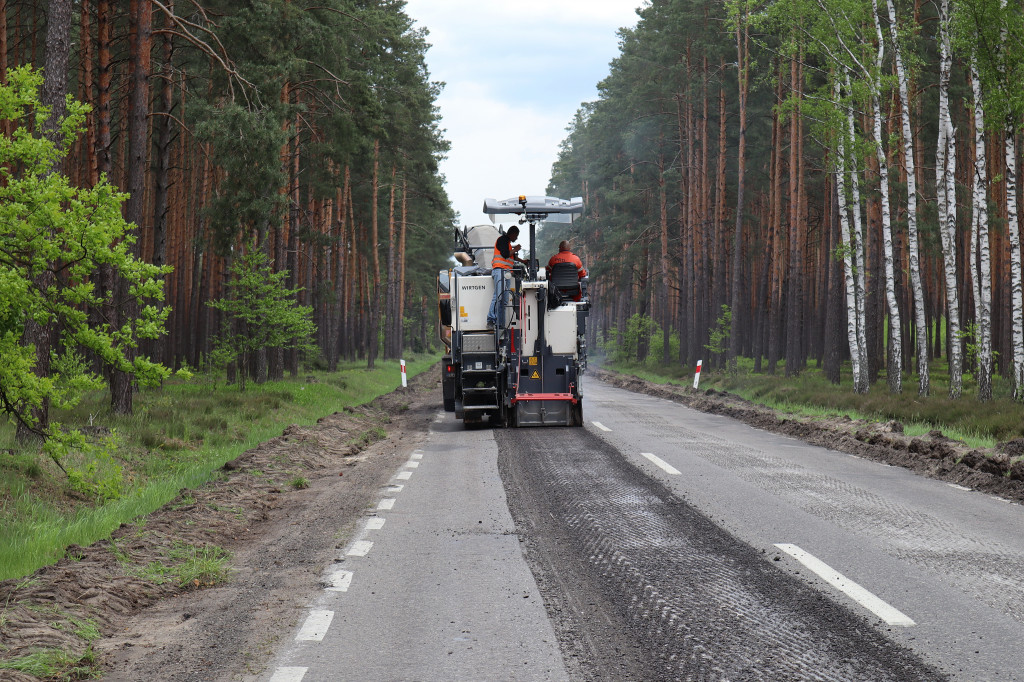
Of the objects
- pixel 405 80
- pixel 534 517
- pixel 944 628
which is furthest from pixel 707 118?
pixel 944 628

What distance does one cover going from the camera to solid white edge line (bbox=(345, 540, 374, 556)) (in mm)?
6742

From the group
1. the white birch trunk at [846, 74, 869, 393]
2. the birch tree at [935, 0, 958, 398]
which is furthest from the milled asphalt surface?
the white birch trunk at [846, 74, 869, 393]

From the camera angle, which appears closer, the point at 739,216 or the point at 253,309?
the point at 253,309

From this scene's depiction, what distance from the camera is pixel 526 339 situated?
17.4 m

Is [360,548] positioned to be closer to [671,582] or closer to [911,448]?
[671,582]

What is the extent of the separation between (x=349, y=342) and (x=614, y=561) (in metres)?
46.5

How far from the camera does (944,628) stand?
4773 mm

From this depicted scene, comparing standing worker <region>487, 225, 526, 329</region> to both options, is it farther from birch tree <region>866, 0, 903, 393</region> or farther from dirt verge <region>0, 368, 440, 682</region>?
birch tree <region>866, 0, 903, 393</region>

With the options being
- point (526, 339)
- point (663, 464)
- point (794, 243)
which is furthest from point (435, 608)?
point (794, 243)

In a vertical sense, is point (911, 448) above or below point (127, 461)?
below

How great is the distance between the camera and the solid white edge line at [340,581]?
573 cm

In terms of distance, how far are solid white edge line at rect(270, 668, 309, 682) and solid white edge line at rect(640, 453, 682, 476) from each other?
7.18 m

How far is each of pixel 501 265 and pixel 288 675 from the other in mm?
13622

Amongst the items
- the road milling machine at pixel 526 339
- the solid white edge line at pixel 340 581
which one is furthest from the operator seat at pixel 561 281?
the solid white edge line at pixel 340 581
